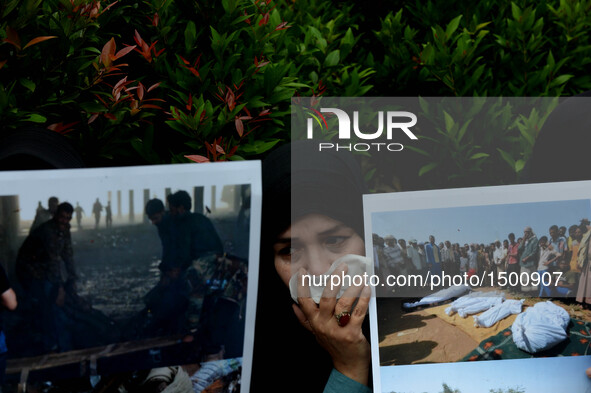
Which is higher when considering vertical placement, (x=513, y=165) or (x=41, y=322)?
(x=513, y=165)

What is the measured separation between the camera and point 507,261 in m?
1.52

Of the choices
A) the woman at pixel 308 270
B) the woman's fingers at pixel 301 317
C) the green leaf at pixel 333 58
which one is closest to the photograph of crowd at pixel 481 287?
the woman at pixel 308 270

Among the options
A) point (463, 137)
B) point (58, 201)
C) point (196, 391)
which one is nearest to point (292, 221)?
point (196, 391)

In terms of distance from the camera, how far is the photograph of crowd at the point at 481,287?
1.51 m

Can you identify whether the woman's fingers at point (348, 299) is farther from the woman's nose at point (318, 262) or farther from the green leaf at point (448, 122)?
the green leaf at point (448, 122)

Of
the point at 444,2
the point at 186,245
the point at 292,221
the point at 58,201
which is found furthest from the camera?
the point at 444,2

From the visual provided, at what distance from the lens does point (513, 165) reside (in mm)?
2455

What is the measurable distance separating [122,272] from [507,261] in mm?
1000

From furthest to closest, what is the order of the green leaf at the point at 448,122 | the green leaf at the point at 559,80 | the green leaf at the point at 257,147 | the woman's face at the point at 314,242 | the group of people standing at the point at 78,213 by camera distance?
the green leaf at the point at 559,80, the green leaf at the point at 448,122, the green leaf at the point at 257,147, the woman's face at the point at 314,242, the group of people standing at the point at 78,213

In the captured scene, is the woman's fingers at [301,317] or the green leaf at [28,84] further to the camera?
the woman's fingers at [301,317]

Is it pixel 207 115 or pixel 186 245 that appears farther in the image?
pixel 207 115

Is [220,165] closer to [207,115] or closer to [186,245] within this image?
[186,245]

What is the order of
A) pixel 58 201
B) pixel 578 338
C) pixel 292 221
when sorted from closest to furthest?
pixel 58 201 < pixel 578 338 < pixel 292 221

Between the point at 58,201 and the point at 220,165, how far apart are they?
38 centimetres
